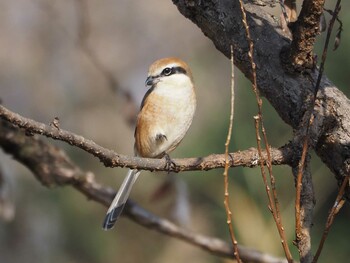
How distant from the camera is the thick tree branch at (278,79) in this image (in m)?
2.14

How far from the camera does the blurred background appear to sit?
16.9 feet

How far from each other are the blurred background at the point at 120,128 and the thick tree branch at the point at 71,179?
19 centimetres

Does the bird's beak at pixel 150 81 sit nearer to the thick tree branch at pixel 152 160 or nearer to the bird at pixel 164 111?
the bird at pixel 164 111

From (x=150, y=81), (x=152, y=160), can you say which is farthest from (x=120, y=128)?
(x=152, y=160)

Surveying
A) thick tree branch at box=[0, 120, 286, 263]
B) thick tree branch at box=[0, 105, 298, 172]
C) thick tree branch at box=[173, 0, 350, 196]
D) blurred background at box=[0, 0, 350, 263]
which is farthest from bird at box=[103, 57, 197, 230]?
thick tree branch at box=[0, 105, 298, 172]

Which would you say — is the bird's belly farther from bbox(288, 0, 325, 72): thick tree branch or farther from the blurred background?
bbox(288, 0, 325, 72): thick tree branch

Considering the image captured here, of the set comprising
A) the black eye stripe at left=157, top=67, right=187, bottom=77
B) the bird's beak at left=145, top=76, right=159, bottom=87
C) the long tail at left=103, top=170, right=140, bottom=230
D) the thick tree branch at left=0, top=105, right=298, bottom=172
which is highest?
the thick tree branch at left=0, top=105, right=298, bottom=172

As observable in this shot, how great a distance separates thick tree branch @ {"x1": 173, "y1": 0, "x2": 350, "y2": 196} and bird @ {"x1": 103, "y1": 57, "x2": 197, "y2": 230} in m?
1.31

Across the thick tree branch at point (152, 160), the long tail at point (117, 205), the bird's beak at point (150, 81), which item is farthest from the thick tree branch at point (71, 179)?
the thick tree branch at point (152, 160)

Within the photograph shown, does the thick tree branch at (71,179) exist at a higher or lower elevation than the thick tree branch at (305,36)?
lower

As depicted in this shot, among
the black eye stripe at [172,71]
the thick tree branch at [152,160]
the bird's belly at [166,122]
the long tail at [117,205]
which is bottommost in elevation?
the long tail at [117,205]

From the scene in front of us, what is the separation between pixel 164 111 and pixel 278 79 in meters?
1.50

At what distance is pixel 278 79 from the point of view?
2215mm

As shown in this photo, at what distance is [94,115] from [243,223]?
5.25 m
